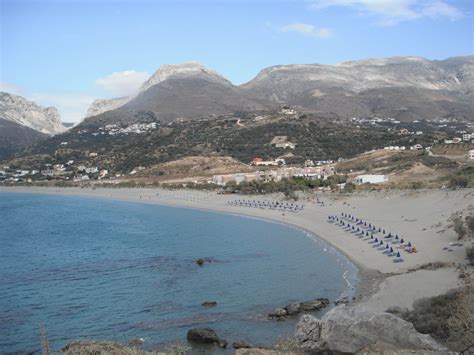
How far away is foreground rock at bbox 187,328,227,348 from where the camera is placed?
19125mm

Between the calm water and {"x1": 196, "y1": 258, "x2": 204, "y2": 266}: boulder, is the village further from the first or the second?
{"x1": 196, "y1": 258, "x2": 204, "y2": 266}: boulder

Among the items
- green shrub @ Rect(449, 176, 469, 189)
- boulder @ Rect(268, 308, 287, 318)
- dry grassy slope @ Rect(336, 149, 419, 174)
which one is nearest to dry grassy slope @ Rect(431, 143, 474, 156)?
dry grassy slope @ Rect(336, 149, 419, 174)

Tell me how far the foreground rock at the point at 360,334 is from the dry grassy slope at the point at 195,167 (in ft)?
292

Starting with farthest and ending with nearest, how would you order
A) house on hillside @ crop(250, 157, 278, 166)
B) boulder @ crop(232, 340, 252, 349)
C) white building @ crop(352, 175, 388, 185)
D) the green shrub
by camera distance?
house on hillside @ crop(250, 157, 278, 166) < white building @ crop(352, 175, 388, 185) < the green shrub < boulder @ crop(232, 340, 252, 349)

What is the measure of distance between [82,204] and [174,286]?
59.2m

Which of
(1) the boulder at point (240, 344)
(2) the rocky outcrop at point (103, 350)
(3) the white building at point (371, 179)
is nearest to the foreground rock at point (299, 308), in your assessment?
(1) the boulder at point (240, 344)

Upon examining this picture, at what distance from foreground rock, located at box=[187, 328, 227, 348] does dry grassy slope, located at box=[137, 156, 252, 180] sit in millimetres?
81659

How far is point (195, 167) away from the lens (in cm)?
10625

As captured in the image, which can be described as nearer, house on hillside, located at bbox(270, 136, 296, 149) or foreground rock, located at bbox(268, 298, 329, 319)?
foreground rock, located at bbox(268, 298, 329, 319)

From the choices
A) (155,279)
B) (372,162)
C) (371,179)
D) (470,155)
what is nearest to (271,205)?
(371,179)

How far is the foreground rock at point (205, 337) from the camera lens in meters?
19.1

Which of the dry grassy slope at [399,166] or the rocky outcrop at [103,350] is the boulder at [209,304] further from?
the dry grassy slope at [399,166]

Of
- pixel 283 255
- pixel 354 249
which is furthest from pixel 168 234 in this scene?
pixel 354 249

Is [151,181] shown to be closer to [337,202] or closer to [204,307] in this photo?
[337,202]
